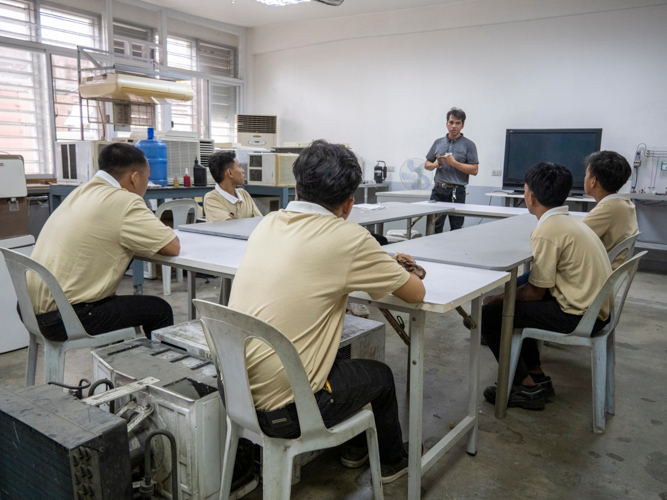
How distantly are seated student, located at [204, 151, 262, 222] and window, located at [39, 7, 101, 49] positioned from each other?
4.03m

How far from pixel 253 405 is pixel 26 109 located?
596 cm

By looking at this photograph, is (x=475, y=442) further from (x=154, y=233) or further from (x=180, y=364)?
(x=154, y=233)

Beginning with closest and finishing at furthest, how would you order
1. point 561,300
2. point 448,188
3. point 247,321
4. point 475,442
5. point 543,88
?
1. point 247,321
2. point 475,442
3. point 561,300
4. point 448,188
5. point 543,88

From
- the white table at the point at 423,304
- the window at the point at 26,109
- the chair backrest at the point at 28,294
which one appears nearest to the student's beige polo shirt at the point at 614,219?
the white table at the point at 423,304

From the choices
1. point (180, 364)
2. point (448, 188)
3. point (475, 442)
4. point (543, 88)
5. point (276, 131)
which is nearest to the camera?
point (180, 364)

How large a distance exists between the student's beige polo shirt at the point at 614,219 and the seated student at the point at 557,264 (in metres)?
0.58

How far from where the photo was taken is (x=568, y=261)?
2.04 metres

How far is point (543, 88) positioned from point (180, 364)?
5.58m

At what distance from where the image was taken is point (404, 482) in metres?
1.74

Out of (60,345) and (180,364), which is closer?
(180,364)

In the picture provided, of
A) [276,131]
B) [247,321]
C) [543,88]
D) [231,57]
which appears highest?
[231,57]

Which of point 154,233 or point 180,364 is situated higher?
point 154,233

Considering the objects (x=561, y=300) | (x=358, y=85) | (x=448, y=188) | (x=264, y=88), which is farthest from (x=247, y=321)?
(x=264, y=88)

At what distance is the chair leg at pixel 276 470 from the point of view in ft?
4.18
